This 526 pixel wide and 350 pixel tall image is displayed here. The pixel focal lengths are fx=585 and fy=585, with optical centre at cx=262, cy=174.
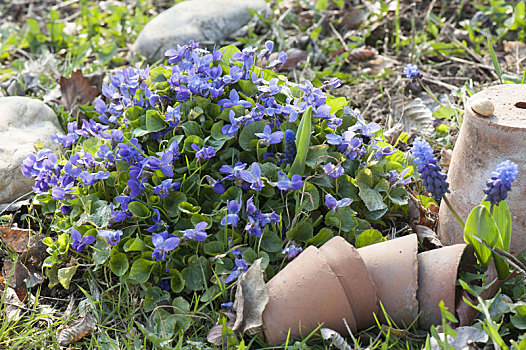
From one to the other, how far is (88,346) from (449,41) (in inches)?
115

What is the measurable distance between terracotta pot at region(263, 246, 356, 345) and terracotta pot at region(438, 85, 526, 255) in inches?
23.6

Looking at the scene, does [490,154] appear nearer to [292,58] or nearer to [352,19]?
[292,58]

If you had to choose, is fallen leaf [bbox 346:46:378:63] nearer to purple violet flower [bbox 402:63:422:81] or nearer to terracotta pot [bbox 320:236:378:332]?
purple violet flower [bbox 402:63:422:81]

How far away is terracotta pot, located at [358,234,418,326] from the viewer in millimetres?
1828

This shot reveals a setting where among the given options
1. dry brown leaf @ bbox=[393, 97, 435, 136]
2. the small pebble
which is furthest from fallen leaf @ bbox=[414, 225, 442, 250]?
dry brown leaf @ bbox=[393, 97, 435, 136]

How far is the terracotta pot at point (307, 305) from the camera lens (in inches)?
70.2

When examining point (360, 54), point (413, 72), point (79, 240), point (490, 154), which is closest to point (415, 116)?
point (413, 72)

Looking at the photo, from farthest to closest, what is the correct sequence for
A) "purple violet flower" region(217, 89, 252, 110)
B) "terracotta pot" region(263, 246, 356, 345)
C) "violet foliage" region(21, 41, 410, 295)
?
"purple violet flower" region(217, 89, 252, 110)
"violet foliage" region(21, 41, 410, 295)
"terracotta pot" region(263, 246, 356, 345)

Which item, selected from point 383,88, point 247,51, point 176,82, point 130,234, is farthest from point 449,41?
point 130,234

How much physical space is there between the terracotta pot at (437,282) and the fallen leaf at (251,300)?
0.50m

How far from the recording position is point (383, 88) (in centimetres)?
342

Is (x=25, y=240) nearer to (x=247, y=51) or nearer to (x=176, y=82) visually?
(x=176, y=82)

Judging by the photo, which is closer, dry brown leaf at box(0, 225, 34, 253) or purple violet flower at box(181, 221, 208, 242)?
purple violet flower at box(181, 221, 208, 242)

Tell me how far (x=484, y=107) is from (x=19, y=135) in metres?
2.03
